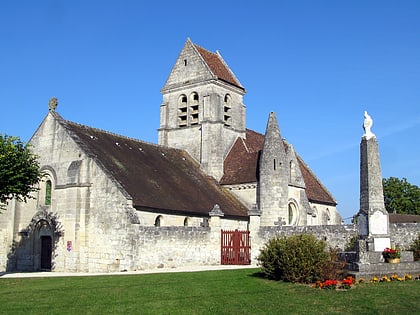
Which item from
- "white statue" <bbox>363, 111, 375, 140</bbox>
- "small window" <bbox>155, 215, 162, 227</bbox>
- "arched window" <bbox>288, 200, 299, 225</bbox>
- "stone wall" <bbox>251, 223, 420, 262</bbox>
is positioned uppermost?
"white statue" <bbox>363, 111, 375, 140</bbox>

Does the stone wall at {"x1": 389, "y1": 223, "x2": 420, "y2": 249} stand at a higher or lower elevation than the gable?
lower

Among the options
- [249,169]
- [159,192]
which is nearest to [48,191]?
[159,192]

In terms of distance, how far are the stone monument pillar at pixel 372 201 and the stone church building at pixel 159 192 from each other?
424 inches

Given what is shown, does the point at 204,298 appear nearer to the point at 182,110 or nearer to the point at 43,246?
the point at 43,246

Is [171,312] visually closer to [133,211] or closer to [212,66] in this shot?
[133,211]

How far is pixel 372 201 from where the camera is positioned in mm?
18609

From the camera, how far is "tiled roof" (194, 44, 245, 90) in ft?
130

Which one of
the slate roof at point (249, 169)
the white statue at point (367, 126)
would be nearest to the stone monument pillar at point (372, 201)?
the white statue at point (367, 126)

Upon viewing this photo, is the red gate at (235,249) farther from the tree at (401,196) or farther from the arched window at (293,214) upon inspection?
the tree at (401,196)

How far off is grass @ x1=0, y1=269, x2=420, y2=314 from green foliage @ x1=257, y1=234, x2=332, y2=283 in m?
0.51

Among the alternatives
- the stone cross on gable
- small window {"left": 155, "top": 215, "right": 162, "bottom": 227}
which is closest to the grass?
small window {"left": 155, "top": 215, "right": 162, "bottom": 227}

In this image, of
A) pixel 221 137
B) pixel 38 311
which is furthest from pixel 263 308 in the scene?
pixel 221 137

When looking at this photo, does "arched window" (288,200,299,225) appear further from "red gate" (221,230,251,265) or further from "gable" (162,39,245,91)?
"gable" (162,39,245,91)

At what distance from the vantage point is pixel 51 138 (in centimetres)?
2973
